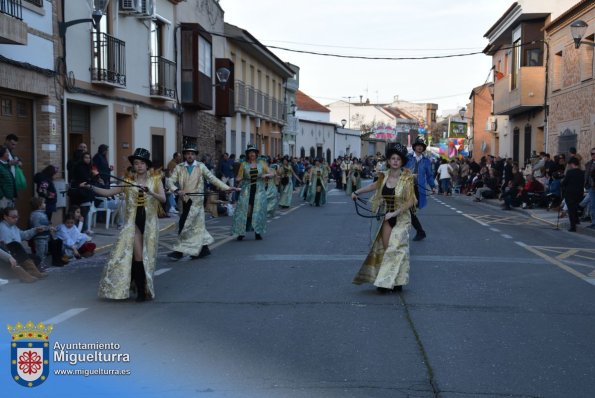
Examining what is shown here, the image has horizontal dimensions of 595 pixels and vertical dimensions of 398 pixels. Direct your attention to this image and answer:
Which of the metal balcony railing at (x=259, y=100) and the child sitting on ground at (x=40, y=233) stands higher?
the metal balcony railing at (x=259, y=100)

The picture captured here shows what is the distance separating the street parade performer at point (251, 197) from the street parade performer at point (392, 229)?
529 centimetres

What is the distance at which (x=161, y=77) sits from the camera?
22156mm

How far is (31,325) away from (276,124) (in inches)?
Answer: 1573

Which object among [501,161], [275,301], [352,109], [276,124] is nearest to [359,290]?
[275,301]

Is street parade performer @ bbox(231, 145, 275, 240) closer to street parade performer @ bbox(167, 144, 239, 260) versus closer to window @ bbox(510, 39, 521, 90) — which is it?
street parade performer @ bbox(167, 144, 239, 260)

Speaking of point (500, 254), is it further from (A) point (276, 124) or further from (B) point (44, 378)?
(A) point (276, 124)

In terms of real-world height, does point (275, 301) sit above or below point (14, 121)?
below

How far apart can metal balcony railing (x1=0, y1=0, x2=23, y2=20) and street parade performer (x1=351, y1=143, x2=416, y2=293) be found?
7711 mm

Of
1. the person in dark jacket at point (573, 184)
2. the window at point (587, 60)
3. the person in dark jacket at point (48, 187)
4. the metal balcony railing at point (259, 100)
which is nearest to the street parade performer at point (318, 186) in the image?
the window at point (587, 60)

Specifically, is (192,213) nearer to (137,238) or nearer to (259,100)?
(137,238)

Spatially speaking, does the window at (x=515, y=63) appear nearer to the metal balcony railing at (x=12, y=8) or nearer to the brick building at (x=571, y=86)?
the brick building at (x=571, y=86)

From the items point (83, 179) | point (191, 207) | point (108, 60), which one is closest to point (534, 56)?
point (108, 60)

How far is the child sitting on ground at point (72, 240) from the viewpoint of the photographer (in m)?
11.0

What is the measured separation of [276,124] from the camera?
4609 centimetres
